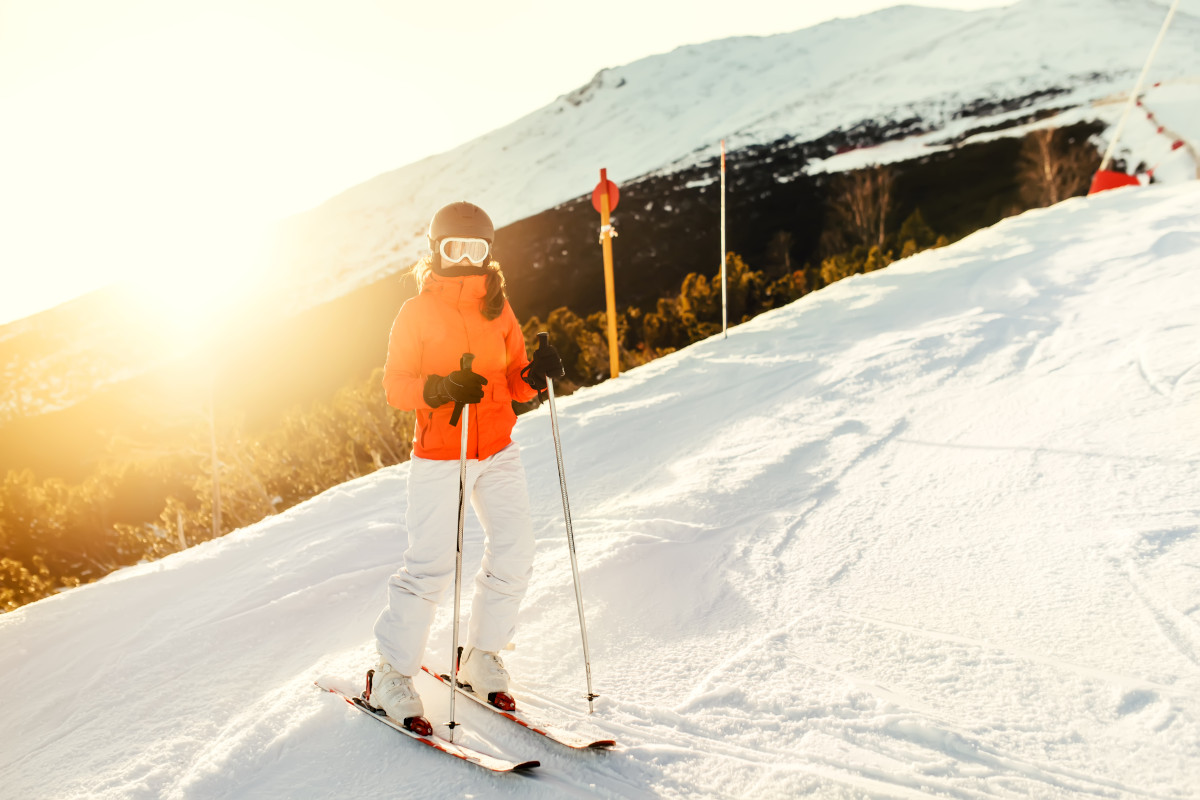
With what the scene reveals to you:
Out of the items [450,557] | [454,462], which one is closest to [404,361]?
[454,462]

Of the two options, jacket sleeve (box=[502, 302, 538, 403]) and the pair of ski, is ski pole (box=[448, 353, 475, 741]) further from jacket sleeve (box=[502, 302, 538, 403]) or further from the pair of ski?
jacket sleeve (box=[502, 302, 538, 403])

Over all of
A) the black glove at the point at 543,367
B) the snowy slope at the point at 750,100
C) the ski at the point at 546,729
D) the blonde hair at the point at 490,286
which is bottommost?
the ski at the point at 546,729

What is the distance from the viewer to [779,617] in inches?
107

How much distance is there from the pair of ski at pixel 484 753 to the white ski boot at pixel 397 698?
0.07ft

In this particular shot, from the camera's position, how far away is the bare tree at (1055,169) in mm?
32938

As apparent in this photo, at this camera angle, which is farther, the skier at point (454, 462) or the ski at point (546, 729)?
the skier at point (454, 462)

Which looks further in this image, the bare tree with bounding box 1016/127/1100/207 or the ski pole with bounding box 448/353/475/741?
the bare tree with bounding box 1016/127/1100/207

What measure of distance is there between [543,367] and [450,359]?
322mm

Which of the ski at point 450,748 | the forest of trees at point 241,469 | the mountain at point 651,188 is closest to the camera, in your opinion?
the ski at point 450,748

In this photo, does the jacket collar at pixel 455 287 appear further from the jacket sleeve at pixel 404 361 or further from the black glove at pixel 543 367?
the black glove at pixel 543 367

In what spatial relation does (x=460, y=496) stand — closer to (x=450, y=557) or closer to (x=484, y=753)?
(x=450, y=557)

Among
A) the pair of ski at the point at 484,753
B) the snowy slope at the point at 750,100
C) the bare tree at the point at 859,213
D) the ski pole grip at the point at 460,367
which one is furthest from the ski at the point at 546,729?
the snowy slope at the point at 750,100

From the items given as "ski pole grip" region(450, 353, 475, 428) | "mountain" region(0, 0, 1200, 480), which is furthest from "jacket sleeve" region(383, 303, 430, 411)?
"mountain" region(0, 0, 1200, 480)

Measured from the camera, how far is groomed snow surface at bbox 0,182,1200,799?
6.67ft
